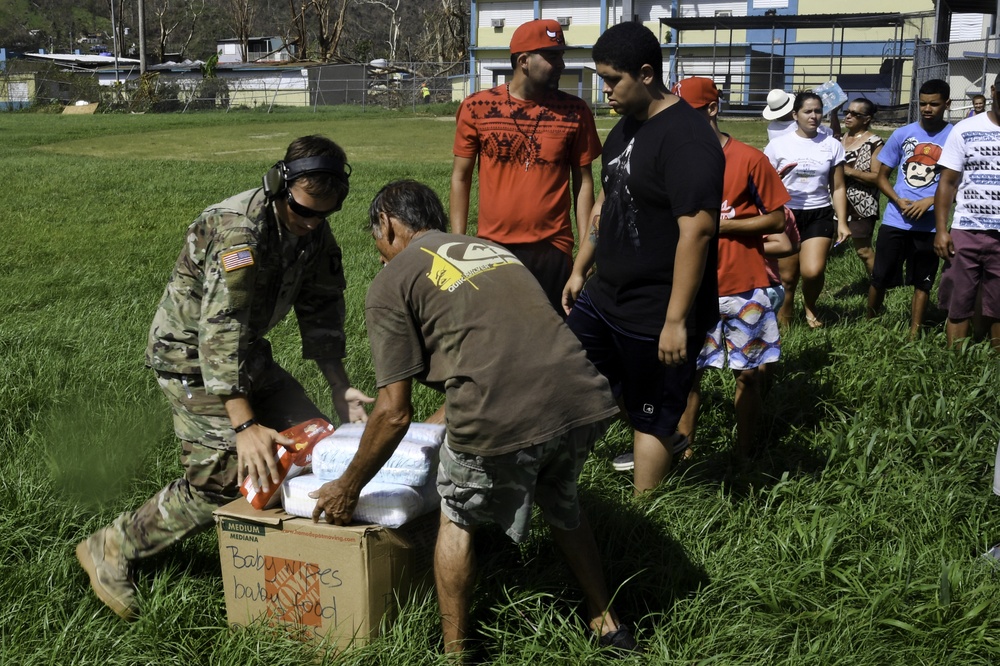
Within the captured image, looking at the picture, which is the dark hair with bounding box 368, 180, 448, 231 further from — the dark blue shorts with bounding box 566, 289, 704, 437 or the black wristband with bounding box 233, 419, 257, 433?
the dark blue shorts with bounding box 566, 289, 704, 437

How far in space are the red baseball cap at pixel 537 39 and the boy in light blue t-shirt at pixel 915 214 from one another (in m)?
4.01

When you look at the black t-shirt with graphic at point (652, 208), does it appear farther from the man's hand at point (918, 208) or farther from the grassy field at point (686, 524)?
the man's hand at point (918, 208)

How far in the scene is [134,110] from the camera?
1868 inches

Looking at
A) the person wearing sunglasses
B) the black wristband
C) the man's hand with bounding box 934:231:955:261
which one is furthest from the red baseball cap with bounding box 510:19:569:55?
the person wearing sunglasses

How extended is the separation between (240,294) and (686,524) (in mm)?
2042

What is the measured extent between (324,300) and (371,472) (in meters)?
1.14

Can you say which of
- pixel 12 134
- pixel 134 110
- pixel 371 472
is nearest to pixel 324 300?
pixel 371 472

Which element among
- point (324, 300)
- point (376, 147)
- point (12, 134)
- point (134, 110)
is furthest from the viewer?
point (134, 110)

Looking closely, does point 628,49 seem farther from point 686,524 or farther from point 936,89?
point 936,89

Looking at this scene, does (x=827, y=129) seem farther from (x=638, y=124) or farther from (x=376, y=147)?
(x=376, y=147)

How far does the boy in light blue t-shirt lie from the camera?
7930mm

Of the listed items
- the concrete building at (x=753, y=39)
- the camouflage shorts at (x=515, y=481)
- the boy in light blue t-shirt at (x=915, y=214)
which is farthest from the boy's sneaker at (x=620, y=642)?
the concrete building at (x=753, y=39)

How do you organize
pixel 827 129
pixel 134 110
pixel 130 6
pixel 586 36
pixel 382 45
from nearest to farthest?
pixel 827 129, pixel 134 110, pixel 586 36, pixel 382 45, pixel 130 6

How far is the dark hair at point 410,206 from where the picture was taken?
315cm
